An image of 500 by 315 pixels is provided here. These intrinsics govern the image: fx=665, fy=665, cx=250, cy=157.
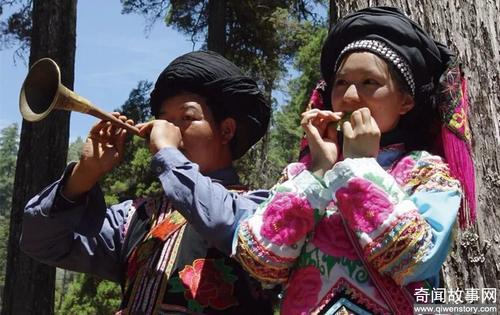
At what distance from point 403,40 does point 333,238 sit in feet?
2.14

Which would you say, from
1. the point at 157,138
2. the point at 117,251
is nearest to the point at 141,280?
the point at 117,251

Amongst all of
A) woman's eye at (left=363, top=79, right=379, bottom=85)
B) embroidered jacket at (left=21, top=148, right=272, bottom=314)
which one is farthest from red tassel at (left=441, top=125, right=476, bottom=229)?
embroidered jacket at (left=21, top=148, right=272, bottom=314)

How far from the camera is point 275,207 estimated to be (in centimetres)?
184

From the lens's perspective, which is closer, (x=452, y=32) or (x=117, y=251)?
(x=117, y=251)

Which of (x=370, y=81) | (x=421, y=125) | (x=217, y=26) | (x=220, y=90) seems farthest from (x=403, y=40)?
(x=217, y=26)

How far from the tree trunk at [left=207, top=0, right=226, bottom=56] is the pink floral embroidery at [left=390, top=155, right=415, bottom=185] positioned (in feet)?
25.0

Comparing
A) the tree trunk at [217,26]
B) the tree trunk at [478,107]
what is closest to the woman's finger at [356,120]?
the tree trunk at [478,107]

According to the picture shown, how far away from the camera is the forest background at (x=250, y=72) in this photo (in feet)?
8.71

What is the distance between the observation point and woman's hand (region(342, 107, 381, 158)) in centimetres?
181

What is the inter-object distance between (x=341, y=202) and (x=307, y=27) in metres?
12.3

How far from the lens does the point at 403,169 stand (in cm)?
195

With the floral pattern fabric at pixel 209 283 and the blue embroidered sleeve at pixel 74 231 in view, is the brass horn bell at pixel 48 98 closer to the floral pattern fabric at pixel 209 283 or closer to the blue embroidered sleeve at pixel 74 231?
the blue embroidered sleeve at pixel 74 231

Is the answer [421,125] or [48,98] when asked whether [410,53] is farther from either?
[48,98]

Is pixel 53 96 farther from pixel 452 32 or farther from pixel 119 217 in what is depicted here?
pixel 452 32
